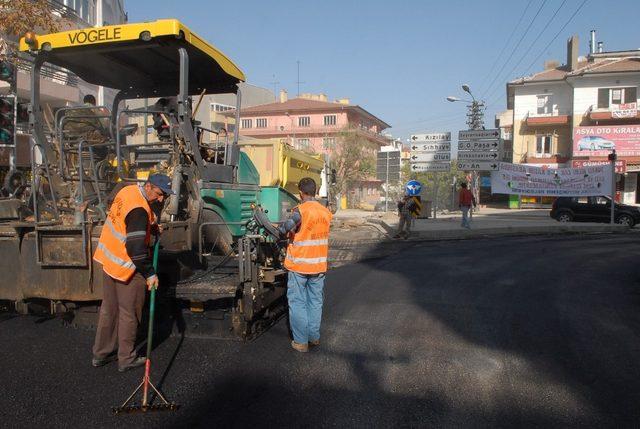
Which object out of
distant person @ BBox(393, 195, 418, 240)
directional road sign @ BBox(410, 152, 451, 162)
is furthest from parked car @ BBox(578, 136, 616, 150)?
distant person @ BBox(393, 195, 418, 240)

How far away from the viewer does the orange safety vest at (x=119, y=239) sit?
4262 mm

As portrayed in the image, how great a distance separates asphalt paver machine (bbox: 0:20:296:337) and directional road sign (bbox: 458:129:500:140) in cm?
1399

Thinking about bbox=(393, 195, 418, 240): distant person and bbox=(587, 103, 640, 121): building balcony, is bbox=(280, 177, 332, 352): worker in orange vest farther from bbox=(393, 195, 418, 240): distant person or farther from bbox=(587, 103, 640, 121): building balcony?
bbox=(587, 103, 640, 121): building balcony

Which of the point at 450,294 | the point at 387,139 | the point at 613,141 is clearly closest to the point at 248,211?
the point at 450,294

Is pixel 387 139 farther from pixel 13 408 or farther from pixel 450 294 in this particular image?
pixel 13 408

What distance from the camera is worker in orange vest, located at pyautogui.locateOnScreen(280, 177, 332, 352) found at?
4.99 m

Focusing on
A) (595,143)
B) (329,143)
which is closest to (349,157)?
(329,143)

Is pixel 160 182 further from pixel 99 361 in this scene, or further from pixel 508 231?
pixel 508 231

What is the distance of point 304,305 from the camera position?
5.06 m

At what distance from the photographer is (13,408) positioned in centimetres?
370

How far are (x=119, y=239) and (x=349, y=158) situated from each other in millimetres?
36060

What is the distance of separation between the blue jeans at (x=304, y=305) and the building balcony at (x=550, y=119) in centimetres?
3685

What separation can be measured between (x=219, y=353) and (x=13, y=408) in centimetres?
168

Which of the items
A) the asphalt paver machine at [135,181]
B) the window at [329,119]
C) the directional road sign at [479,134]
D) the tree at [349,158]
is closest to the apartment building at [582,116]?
the tree at [349,158]
